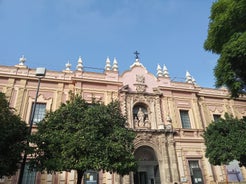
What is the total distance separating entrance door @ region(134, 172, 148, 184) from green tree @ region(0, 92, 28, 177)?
10.5m

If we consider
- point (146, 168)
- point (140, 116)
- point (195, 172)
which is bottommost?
point (195, 172)

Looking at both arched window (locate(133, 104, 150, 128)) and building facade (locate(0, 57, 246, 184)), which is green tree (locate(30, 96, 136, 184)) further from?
arched window (locate(133, 104, 150, 128))

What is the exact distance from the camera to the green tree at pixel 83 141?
9.95 meters

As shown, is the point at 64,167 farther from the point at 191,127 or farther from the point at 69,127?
the point at 191,127

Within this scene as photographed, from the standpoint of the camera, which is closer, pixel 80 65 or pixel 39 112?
pixel 39 112

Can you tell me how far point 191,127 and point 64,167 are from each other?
14.2 meters

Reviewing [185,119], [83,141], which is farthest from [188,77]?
[83,141]

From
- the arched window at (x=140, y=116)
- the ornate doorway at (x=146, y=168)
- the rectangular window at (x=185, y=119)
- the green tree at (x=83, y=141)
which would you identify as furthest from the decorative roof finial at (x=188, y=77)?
the green tree at (x=83, y=141)

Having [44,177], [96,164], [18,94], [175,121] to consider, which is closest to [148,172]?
[175,121]

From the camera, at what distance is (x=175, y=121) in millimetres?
20062

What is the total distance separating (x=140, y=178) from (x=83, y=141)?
34.5 ft

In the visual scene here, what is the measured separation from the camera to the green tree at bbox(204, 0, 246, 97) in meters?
11.0

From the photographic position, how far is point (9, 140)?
1054cm

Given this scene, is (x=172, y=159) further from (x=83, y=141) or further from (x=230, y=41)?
(x=230, y=41)
